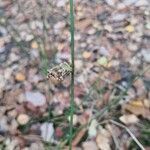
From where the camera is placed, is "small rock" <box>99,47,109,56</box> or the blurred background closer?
the blurred background

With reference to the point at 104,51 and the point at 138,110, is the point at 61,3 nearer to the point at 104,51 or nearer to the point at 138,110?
the point at 104,51

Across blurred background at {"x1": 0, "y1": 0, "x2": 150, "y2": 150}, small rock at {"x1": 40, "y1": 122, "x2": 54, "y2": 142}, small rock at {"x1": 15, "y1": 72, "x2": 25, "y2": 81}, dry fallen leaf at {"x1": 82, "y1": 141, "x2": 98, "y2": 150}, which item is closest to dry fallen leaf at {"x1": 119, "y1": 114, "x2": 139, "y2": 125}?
blurred background at {"x1": 0, "y1": 0, "x2": 150, "y2": 150}

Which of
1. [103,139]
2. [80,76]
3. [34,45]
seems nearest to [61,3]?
[34,45]

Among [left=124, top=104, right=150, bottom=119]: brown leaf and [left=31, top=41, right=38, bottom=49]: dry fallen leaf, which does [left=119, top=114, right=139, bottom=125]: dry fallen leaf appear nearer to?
[left=124, top=104, right=150, bottom=119]: brown leaf

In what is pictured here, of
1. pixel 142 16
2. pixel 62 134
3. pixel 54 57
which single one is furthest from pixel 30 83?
pixel 142 16

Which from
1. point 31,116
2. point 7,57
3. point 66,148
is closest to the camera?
point 66,148

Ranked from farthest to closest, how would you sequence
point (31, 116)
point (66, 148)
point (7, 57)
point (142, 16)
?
point (142, 16) < point (7, 57) < point (31, 116) < point (66, 148)

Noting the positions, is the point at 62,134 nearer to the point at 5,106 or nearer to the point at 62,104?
the point at 62,104
